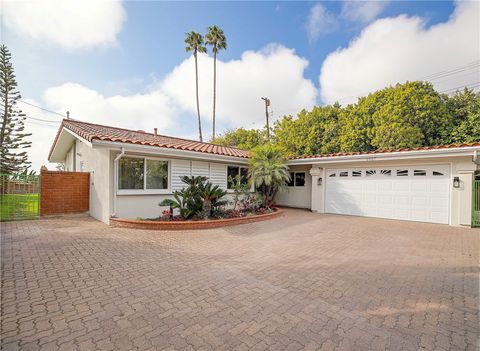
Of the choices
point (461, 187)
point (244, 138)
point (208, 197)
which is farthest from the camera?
point (244, 138)

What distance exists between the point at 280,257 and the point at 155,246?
11.0 ft

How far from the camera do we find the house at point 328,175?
8.86 metres

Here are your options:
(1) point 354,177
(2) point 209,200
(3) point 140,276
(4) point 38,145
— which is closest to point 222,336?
(3) point 140,276

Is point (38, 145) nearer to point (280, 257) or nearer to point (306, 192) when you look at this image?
point (306, 192)

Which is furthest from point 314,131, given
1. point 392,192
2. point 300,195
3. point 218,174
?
point 218,174

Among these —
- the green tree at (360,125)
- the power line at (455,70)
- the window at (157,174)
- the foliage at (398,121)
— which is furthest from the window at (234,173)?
the power line at (455,70)

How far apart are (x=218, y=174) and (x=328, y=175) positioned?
6.24 metres

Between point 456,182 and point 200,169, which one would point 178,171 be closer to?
point 200,169

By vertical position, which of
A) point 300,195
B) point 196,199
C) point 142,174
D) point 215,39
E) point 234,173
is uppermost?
point 215,39

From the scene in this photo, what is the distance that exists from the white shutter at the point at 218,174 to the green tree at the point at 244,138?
1820 cm

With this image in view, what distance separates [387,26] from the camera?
32.5ft

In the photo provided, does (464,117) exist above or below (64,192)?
above

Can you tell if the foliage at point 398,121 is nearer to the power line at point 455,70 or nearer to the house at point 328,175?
the power line at point 455,70

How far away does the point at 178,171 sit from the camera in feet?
34.4
